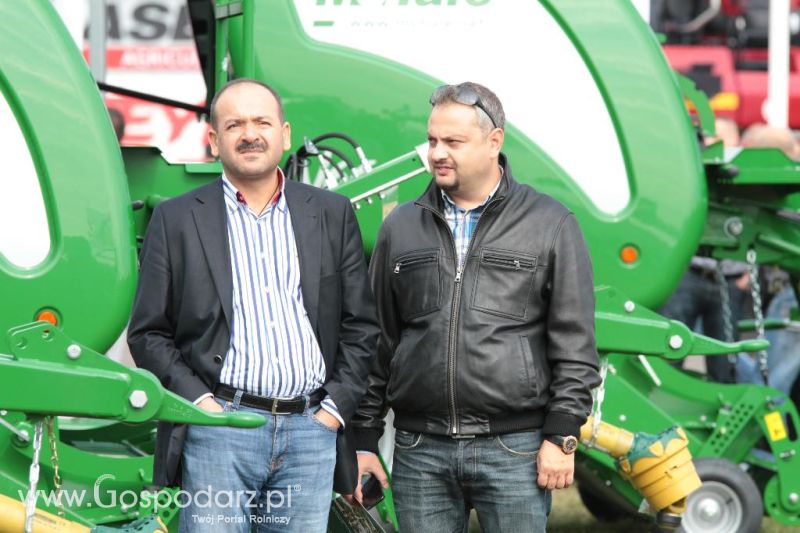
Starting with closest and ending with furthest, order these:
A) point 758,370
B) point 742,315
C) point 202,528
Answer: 1. point 202,528
2. point 758,370
3. point 742,315

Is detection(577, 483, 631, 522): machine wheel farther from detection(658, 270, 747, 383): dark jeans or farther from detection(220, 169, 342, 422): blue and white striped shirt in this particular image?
detection(220, 169, 342, 422): blue and white striped shirt

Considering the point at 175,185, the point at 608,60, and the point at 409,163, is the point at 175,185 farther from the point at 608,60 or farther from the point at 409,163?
the point at 608,60

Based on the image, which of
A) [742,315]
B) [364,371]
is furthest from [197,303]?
[742,315]

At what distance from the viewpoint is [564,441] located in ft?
11.0

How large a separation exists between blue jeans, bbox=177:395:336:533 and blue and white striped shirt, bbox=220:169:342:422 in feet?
0.22

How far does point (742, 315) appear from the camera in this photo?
25.9 feet

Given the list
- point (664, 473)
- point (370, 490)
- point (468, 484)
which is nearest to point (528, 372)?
point (468, 484)

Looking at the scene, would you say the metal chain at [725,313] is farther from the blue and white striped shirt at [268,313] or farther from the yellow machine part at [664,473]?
the blue and white striped shirt at [268,313]

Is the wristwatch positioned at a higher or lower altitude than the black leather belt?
lower

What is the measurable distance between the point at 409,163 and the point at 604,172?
2.88ft

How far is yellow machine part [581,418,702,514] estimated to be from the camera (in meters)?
4.79

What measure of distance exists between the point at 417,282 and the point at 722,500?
2887mm

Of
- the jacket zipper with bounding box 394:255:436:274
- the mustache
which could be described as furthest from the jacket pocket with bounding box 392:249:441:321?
the mustache

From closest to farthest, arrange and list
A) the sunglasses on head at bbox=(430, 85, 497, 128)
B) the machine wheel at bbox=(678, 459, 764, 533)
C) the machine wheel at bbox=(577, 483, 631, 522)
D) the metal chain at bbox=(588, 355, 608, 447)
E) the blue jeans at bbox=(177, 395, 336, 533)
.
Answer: the blue jeans at bbox=(177, 395, 336, 533) → the sunglasses on head at bbox=(430, 85, 497, 128) → the metal chain at bbox=(588, 355, 608, 447) → the machine wheel at bbox=(678, 459, 764, 533) → the machine wheel at bbox=(577, 483, 631, 522)
